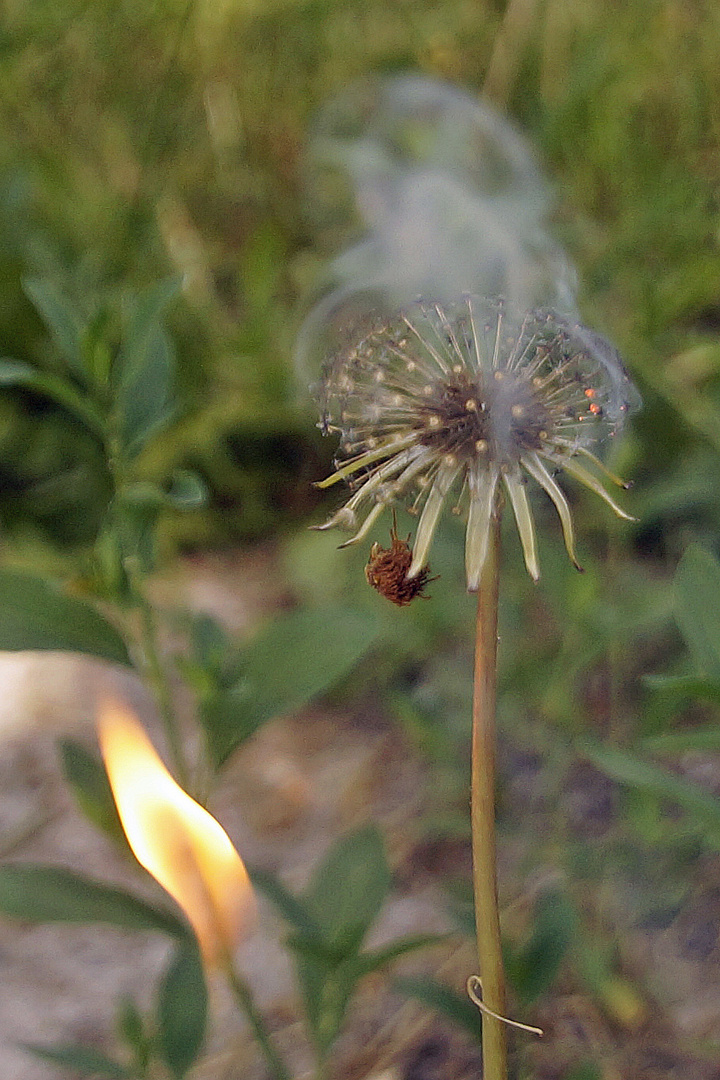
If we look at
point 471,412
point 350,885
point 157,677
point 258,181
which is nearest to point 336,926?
point 350,885

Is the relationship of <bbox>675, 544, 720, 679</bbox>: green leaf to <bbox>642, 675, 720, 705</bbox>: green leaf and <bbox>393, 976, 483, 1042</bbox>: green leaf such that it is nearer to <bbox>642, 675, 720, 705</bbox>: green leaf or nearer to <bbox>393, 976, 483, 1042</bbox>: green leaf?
<bbox>642, 675, 720, 705</bbox>: green leaf

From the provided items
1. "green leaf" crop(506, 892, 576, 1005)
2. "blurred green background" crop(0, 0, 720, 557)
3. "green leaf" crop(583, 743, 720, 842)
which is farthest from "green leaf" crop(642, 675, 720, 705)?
"blurred green background" crop(0, 0, 720, 557)

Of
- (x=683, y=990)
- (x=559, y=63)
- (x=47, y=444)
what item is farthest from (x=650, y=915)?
(x=559, y=63)

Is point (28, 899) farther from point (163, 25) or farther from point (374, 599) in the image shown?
point (163, 25)

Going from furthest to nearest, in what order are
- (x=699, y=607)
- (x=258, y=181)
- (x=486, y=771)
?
(x=258, y=181) → (x=699, y=607) → (x=486, y=771)

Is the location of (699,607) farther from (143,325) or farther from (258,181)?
(258,181)

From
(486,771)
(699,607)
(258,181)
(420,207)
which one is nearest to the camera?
(486,771)
